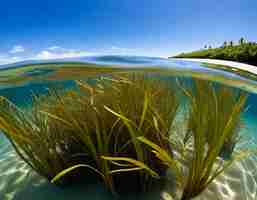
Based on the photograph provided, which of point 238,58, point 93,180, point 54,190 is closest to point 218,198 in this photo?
point 93,180

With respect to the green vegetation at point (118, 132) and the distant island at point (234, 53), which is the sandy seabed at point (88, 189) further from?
the distant island at point (234, 53)

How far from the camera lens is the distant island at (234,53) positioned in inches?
478

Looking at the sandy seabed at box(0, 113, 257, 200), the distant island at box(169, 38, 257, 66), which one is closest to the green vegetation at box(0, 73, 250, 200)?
the sandy seabed at box(0, 113, 257, 200)

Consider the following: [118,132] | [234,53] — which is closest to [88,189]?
[118,132]

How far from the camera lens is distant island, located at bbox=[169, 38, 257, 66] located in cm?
1215

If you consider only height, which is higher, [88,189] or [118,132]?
[118,132]

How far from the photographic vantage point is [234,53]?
41.9 feet

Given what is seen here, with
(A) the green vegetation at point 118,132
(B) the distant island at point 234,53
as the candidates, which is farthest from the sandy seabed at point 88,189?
(B) the distant island at point 234,53

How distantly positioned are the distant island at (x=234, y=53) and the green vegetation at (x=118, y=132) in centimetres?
1198

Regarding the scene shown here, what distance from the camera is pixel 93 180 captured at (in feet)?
6.75

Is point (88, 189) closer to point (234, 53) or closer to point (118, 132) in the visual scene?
point (118, 132)

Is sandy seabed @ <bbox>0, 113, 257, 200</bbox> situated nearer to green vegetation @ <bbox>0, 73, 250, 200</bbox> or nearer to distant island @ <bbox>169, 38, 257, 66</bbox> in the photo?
green vegetation @ <bbox>0, 73, 250, 200</bbox>

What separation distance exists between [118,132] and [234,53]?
1360 centimetres

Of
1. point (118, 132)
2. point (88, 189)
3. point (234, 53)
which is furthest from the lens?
point (234, 53)
